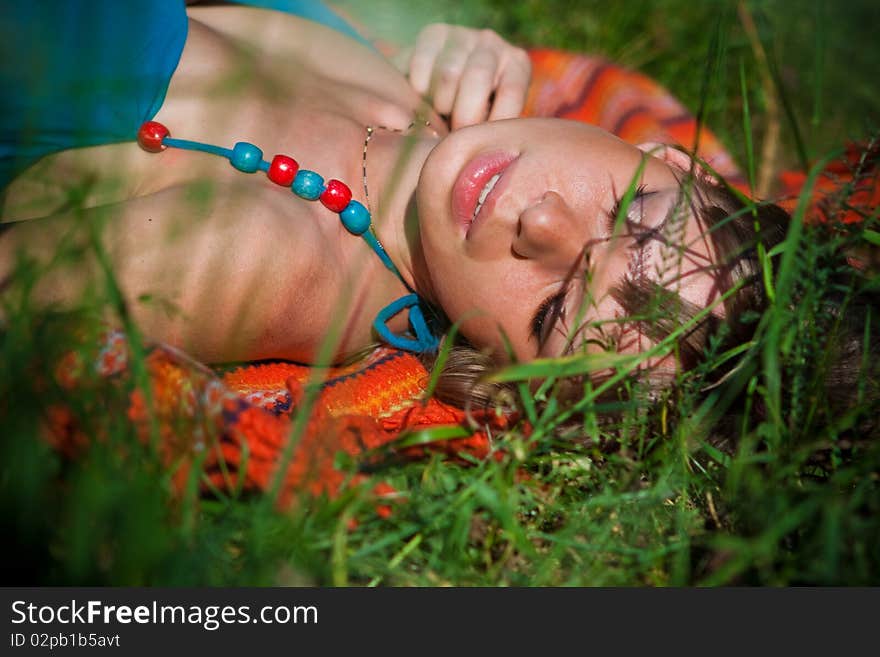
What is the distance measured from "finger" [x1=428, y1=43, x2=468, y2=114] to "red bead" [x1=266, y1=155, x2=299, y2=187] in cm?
66

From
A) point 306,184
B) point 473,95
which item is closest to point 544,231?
point 306,184

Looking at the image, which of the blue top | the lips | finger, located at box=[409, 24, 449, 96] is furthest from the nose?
finger, located at box=[409, 24, 449, 96]

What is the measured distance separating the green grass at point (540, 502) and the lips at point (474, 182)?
1.38 feet

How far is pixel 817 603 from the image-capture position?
3.28 feet

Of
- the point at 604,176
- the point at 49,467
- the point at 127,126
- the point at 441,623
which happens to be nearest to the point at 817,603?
the point at 441,623

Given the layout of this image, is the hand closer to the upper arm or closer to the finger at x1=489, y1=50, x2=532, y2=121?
the finger at x1=489, y1=50, x2=532, y2=121

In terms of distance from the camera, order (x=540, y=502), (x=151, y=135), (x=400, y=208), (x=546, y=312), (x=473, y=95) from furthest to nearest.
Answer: (x=473, y=95) → (x=400, y=208) → (x=151, y=135) → (x=546, y=312) → (x=540, y=502)

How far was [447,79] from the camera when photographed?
2.21 metres

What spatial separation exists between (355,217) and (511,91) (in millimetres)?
A: 719

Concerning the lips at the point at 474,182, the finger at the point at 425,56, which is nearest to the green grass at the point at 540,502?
the lips at the point at 474,182

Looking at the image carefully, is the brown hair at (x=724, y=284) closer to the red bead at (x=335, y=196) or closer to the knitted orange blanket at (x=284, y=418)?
the knitted orange blanket at (x=284, y=418)

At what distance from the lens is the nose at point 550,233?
4.74 ft

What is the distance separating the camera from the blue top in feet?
4.76

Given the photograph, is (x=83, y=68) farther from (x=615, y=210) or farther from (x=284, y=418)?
(x=615, y=210)
